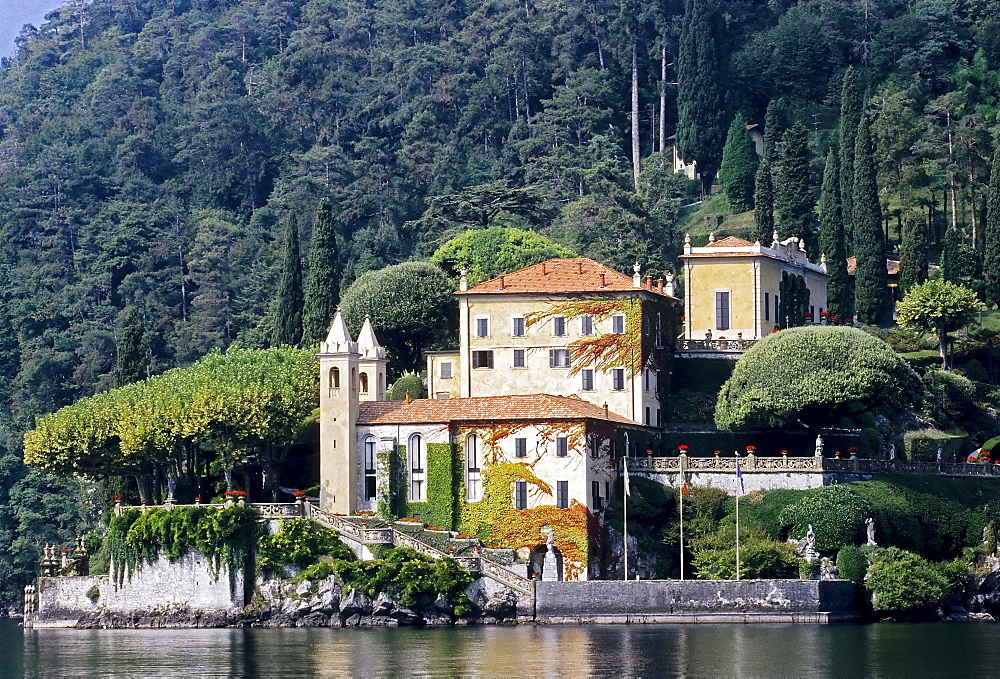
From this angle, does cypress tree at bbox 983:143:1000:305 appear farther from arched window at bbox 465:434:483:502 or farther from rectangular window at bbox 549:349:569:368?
arched window at bbox 465:434:483:502

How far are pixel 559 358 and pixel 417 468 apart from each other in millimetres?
10501

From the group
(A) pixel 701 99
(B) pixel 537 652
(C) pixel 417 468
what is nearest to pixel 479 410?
(C) pixel 417 468

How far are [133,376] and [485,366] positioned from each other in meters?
20.1

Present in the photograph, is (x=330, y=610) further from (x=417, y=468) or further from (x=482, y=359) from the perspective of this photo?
(x=482, y=359)

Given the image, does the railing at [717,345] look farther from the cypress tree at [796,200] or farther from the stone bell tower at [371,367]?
the cypress tree at [796,200]

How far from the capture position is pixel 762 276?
10638 centimetres

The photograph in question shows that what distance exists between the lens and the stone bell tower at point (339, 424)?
9506cm

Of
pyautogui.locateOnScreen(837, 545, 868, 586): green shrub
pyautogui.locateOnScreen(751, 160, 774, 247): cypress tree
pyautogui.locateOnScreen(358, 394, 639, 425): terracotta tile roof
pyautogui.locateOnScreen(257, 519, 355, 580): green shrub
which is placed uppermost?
pyautogui.locateOnScreen(751, 160, 774, 247): cypress tree

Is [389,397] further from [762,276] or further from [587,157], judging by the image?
[587,157]

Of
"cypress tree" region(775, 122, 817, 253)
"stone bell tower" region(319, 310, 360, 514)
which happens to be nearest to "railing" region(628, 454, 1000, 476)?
"stone bell tower" region(319, 310, 360, 514)

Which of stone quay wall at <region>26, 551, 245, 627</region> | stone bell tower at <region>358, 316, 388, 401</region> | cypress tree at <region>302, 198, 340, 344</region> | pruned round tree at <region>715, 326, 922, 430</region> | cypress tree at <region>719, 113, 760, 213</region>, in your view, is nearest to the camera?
stone quay wall at <region>26, 551, 245, 627</region>

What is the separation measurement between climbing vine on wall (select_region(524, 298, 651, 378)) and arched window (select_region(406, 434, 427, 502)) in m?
10.0

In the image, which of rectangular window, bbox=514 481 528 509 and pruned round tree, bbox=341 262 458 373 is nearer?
rectangular window, bbox=514 481 528 509

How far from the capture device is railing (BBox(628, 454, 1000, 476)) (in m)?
95.2
